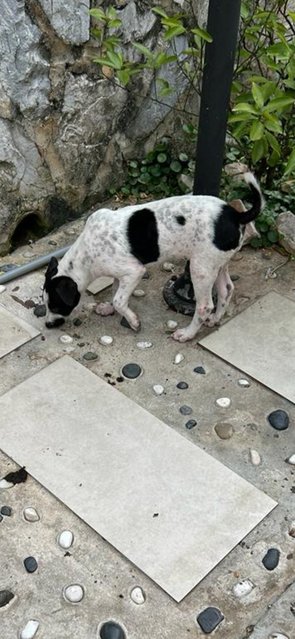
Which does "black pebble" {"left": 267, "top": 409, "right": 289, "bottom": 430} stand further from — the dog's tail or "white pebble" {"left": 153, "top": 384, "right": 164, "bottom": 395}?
the dog's tail

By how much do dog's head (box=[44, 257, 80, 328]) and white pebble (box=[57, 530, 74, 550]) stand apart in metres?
1.27

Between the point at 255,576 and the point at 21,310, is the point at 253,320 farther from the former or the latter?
the point at 255,576

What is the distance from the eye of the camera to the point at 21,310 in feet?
13.2

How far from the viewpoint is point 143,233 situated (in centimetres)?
356

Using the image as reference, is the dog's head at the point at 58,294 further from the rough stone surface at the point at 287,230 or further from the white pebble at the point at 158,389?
the rough stone surface at the point at 287,230

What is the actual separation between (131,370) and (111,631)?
1.41 meters

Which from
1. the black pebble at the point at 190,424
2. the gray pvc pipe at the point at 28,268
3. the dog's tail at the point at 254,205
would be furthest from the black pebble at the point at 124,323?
the dog's tail at the point at 254,205

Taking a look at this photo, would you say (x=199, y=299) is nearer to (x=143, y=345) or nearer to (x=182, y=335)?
(x=182, y=335)

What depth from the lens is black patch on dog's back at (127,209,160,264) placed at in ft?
11.6

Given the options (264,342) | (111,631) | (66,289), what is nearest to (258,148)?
(264,342)

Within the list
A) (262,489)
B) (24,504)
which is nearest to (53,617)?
(24,504)

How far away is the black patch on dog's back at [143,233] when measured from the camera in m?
3.55

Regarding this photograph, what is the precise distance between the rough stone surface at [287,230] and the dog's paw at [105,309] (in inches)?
51.0

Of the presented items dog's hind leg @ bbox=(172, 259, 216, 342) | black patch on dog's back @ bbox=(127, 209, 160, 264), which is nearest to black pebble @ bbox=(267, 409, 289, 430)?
dog's hind leg @ bbox=(172, 259, 216, 342)
